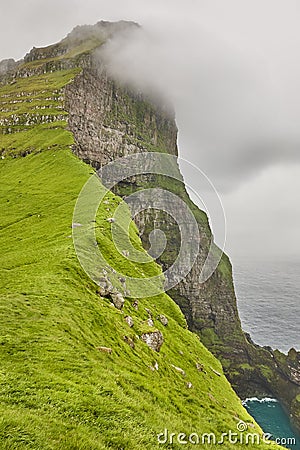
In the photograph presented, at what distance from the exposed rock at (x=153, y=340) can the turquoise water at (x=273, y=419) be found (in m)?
94.9

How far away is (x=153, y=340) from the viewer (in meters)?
30.5

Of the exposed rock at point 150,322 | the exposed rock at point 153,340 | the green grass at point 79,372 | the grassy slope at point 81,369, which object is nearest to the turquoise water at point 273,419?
the grassy slope at point 81,369

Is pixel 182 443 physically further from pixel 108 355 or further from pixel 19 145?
pixel 19 145

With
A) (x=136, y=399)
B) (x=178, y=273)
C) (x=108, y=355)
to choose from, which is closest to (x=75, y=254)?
(x=108, y=355)

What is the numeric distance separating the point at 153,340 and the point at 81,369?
1366 cm

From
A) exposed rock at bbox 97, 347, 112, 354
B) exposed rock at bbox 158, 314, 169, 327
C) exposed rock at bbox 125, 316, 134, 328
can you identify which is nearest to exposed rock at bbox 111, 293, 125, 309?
exposed rock at bbox 125, 316, 134, 328

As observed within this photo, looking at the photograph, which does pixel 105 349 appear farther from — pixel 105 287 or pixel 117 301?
pixel 105 287

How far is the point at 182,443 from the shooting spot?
652 inches

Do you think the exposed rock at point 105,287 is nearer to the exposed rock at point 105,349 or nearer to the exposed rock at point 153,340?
the exposed rock at point 153,340

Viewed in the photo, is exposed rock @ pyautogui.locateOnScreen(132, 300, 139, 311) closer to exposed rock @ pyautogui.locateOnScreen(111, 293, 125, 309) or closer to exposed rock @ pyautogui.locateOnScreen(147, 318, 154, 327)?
exposed rock @ pyautogui.locateOnScreen(147, 318, 154, 327)

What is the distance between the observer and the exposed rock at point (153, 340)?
2992cm

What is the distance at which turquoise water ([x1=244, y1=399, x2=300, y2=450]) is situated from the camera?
4198 inches

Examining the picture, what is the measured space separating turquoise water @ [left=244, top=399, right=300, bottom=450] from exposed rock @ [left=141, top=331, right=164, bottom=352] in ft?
311

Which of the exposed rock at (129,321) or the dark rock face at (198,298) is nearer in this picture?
the exposed rock at (129,321)
